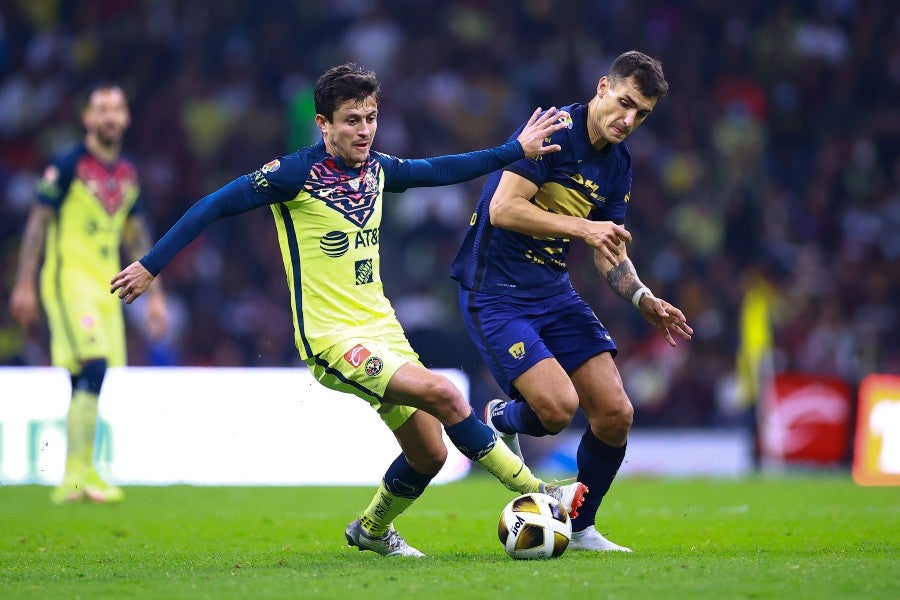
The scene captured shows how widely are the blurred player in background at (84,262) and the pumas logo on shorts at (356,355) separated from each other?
4.19 m

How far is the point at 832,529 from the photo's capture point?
8.16m

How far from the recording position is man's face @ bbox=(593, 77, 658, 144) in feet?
22.3

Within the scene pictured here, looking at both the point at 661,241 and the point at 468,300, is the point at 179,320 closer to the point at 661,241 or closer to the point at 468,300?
the point at 661,241

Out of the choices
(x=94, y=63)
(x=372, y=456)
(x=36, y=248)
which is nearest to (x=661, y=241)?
(x=372, y=456)

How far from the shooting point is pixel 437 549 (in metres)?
7.19

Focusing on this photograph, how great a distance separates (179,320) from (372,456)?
3890mm

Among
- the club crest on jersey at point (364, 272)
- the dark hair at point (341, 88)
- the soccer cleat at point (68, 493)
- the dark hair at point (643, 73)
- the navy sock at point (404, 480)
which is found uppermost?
the dark hair at point (643, 73)

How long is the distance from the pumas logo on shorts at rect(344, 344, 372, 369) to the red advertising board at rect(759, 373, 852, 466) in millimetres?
9653

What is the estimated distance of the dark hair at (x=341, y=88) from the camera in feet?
21.2

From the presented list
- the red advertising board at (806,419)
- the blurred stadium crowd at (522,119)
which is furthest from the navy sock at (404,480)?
the red advertising board at (806,419)

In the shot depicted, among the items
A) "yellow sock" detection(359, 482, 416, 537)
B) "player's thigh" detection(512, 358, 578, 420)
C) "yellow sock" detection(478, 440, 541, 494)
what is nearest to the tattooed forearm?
"player's thigh" detection(512, 358, 578, 420)

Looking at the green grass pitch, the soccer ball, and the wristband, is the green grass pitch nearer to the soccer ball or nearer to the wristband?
the soccer ball

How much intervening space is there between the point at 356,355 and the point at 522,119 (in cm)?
1195

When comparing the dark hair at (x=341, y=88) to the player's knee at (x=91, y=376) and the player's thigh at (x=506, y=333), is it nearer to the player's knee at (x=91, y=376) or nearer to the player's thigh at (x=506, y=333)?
the player's thigh at (x=506, y=333)
